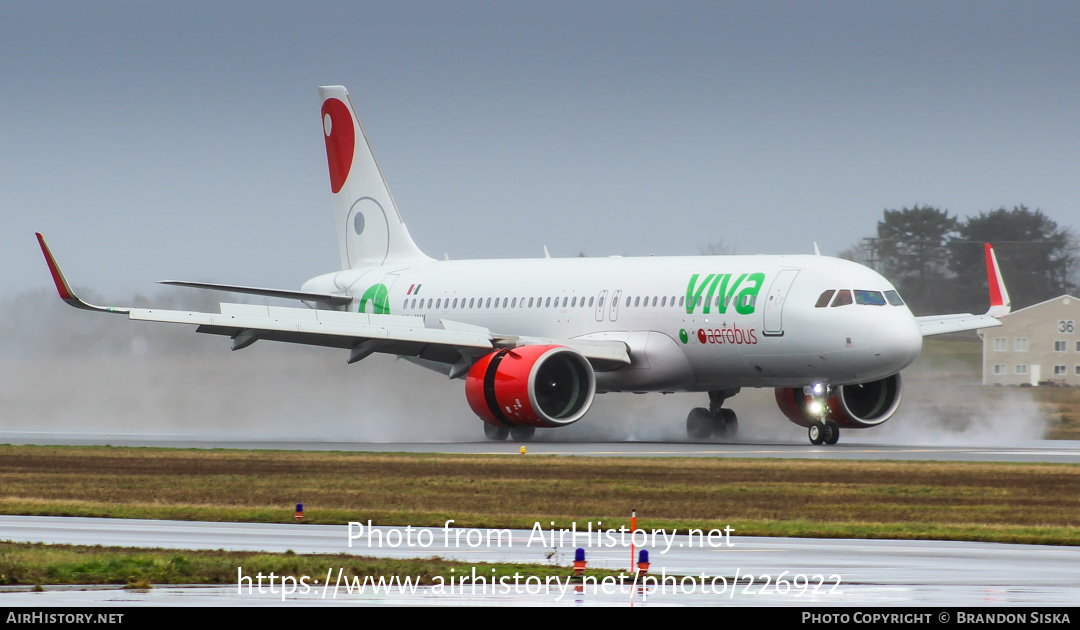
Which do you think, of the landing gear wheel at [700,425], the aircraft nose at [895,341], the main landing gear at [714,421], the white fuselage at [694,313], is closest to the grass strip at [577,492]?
the aircraft nose at [895,341]

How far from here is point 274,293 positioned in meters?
42.0

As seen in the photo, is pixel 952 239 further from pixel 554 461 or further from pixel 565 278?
pixel 554 461

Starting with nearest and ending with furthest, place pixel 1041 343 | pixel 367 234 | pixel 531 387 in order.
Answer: pixel 531 387 → pixel 367 234 → pixel 1041 343

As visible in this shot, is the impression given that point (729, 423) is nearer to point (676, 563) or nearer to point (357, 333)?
point (357, 333)

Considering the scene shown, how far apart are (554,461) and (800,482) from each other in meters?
5.81

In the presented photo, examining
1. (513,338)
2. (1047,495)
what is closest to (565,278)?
(513,338)

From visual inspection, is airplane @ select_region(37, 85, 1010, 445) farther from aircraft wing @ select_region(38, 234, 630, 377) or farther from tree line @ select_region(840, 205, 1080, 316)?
tree line @ select_region(840, 205, 1080, 316)

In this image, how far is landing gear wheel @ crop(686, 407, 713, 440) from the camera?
39438 mm

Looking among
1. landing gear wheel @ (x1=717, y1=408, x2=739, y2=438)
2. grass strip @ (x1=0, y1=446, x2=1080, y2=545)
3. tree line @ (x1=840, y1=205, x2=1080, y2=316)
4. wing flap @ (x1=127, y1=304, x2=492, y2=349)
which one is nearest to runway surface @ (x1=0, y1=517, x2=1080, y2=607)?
grass strip @ (x1=0, y1=446, x2=1080, y2=545)

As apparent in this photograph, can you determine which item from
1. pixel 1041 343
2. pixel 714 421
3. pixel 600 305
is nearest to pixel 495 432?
pixel 600 305

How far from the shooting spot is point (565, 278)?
131 ft

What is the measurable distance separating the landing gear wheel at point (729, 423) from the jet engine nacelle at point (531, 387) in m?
5.10

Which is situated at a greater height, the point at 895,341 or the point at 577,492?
the point at 895,341

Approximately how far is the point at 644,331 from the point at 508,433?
418 centimetres
